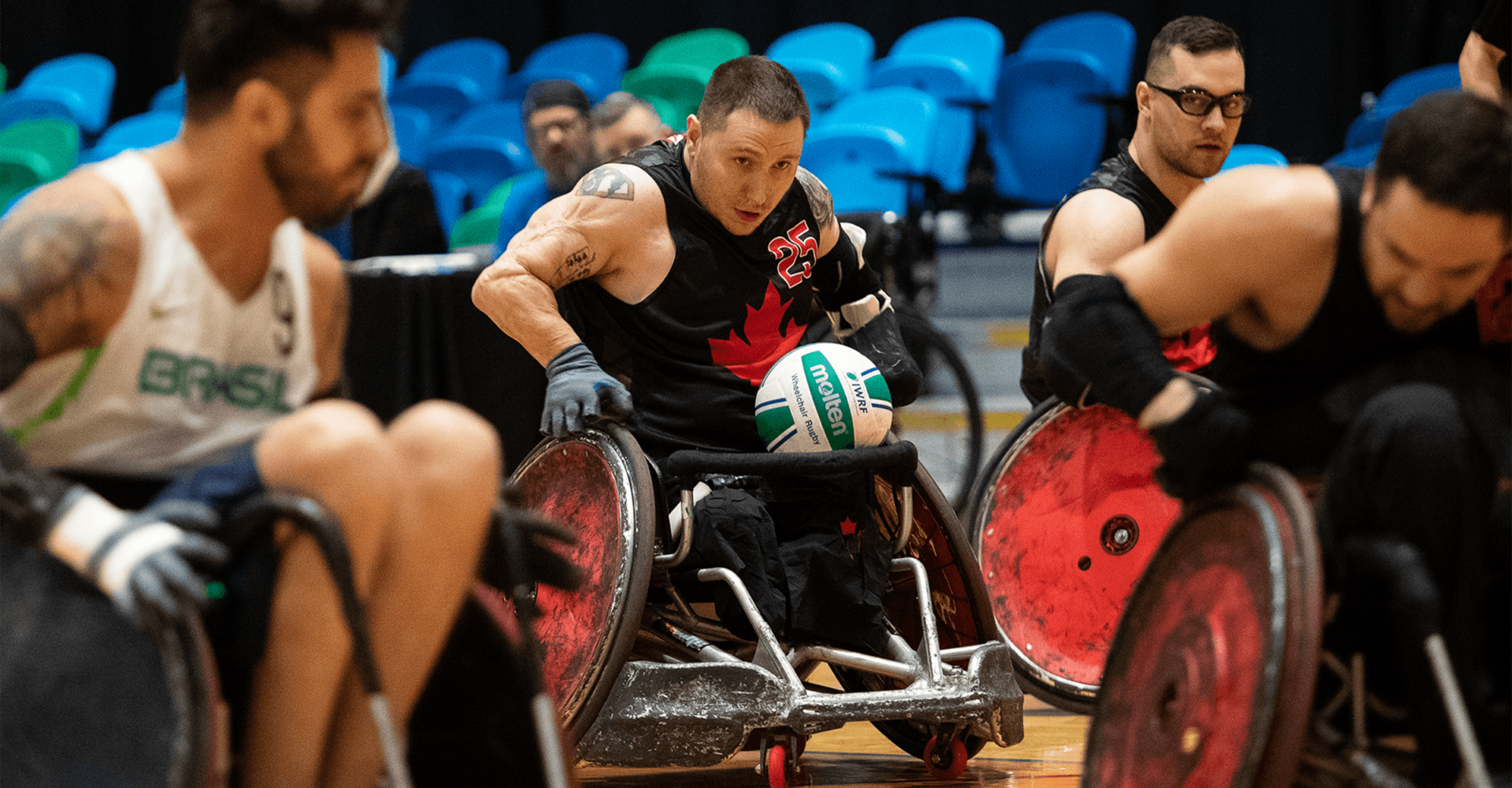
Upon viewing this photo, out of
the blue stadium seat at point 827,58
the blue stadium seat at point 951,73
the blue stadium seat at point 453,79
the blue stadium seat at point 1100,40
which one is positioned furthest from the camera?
the blue stadium seat at point 453,79

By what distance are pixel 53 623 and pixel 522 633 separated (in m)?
0.53

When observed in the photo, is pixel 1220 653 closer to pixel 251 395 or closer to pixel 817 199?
pixel 251 395

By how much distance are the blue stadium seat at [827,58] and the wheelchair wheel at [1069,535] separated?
4604 millimetres

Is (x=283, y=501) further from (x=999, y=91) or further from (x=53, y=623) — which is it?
(x=999, y=91)

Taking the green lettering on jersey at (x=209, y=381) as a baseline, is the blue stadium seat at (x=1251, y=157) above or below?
below

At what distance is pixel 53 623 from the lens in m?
1.71

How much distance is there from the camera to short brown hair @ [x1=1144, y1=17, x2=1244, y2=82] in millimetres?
3785

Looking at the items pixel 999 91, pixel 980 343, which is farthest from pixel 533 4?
pixel 980 343

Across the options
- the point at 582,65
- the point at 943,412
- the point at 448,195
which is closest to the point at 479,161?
the point at 448,195

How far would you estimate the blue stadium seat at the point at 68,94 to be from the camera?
8812mm

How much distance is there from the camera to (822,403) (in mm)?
3221

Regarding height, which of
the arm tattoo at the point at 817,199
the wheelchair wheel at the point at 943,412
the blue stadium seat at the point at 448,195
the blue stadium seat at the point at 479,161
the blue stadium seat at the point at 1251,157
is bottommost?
the wheelchair wheel at the point at 943,412

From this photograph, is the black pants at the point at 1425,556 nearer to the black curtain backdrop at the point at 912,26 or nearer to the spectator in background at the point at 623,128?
the spectator in background at the point at 623,128

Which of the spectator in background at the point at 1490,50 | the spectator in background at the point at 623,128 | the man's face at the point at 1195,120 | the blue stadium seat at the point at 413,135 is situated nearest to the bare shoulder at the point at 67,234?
the man's face at the point at 1195,120
